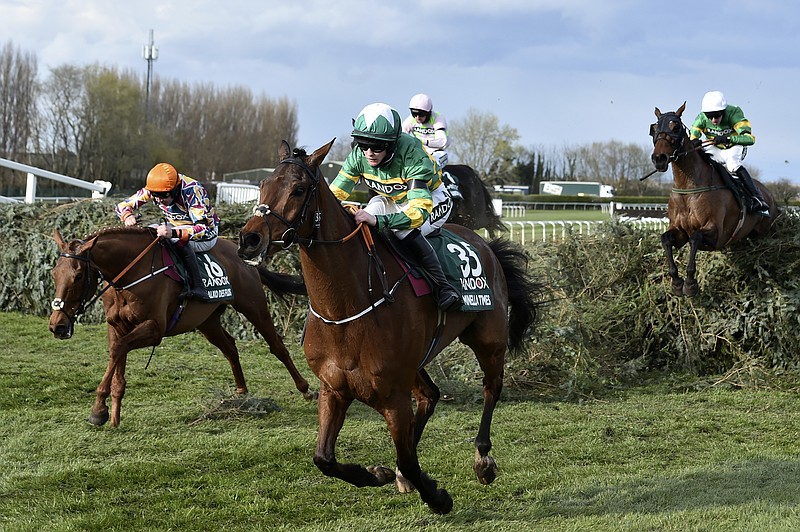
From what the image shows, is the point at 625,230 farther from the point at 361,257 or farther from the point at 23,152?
the point at 23,152

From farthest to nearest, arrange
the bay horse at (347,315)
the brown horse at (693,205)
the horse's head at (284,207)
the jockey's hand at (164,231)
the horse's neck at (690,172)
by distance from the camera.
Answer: the horse's neck at (690,172), the brown horse at (693,205), the jockey's hand at (164,231), the bay horse at (347,315), the horse's head at (284,207)

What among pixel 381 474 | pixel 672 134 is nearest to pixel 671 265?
pixel 672 134

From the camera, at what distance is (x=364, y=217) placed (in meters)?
4.13

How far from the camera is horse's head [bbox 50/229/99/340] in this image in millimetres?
6086

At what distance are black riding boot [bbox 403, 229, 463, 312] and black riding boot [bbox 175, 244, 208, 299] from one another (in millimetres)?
2926

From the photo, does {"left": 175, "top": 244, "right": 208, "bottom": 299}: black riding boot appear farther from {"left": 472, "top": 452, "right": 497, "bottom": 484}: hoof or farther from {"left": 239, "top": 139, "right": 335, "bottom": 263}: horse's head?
{"left": 239, "top": 139, "right": 335, "bottom": 263}: horse's head

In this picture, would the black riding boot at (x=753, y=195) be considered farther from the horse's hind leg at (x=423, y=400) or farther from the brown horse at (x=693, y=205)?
the horse's hind leg at (x=423, y=400)

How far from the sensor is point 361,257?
418 centimetres

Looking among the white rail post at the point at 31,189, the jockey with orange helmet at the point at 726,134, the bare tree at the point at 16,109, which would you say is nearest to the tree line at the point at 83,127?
the bare tree at the point at 16,109

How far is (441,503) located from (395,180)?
1.81 meters

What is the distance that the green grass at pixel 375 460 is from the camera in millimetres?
4531

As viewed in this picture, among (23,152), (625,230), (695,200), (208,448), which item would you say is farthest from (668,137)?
(23,152)

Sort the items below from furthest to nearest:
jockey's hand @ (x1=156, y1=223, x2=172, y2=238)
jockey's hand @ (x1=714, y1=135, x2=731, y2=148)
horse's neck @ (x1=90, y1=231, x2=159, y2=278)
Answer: jockey's hand @ (x1=714, y1=135, x2=731, y2=148), jockey's hand @ (x1=156, y1=223, x2=172, y2=238), horse's neck @ (x1=90, y1=231, x2=159, y2=278)

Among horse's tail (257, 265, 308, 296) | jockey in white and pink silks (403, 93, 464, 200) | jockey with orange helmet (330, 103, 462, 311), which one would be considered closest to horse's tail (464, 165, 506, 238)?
jockey in white and pink silks (403, 93, 464, 200)
